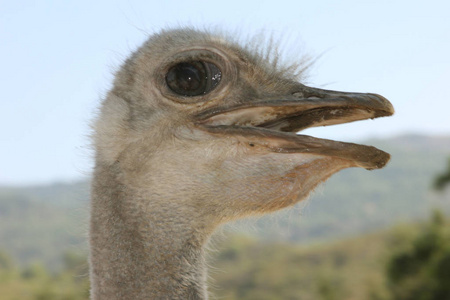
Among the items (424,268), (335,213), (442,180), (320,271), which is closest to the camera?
(424,268)

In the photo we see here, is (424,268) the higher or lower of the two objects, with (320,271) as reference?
lower

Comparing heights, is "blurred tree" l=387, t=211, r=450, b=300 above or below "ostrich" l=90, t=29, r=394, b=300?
above

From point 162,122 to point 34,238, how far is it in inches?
5785

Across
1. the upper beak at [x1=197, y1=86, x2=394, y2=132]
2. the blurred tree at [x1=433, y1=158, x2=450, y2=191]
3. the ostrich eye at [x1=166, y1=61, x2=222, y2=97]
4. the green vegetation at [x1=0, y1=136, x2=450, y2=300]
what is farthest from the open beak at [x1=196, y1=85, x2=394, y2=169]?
the blurred tree at [x1=433, y1=158, x2=450, y2=191]

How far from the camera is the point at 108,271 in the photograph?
8.13 feet

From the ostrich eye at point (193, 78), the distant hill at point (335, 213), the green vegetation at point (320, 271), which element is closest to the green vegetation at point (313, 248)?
the green vegetation at point (320, 271)

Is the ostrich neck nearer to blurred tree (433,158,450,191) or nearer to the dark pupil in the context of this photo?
the dark pupil

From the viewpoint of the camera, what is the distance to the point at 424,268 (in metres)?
26.1

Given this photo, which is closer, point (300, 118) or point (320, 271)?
point (300, 118)

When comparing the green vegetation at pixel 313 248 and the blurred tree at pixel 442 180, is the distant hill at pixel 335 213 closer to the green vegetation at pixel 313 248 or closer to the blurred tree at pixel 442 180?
the green vegetation at pixel 313 248

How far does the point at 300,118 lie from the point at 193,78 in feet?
1.53

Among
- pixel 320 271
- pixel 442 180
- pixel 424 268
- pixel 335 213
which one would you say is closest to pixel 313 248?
pixel 320 271

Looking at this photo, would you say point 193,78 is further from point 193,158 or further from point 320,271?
point 320,271

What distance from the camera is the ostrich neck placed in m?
2.45
